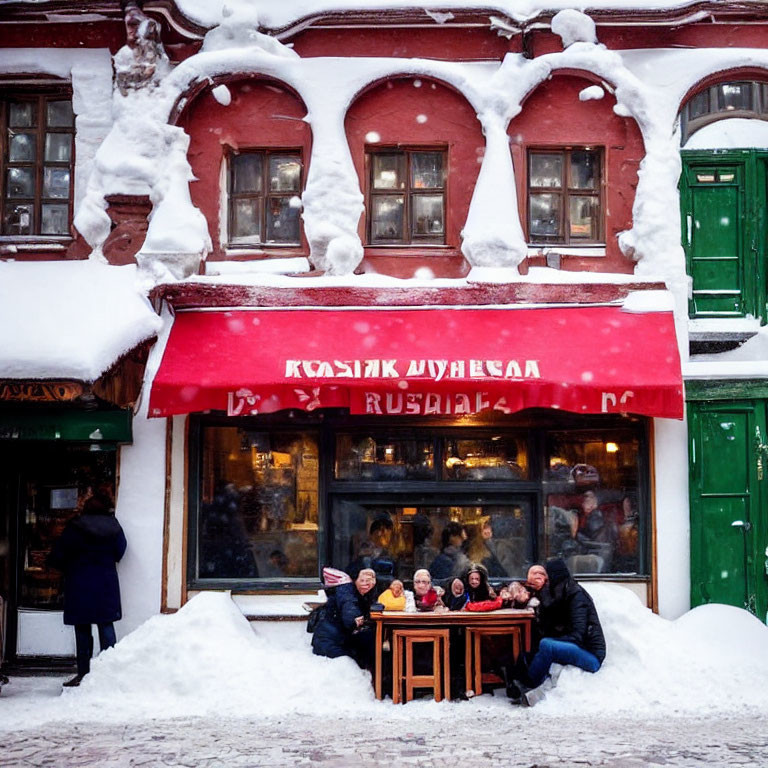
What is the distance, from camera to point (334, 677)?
8.69 m

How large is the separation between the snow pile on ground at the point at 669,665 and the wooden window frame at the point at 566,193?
12.4 ft

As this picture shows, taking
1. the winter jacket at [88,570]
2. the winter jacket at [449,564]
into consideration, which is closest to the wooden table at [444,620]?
the winter jacket at [449,564]

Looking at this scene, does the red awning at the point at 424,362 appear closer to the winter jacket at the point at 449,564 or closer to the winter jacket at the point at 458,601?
the winter jacket at the point at 449,564

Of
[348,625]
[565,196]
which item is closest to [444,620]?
[348,625]

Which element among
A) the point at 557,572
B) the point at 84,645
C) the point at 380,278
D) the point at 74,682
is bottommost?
the point at 74,682

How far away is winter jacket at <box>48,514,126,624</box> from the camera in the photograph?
30.7ft

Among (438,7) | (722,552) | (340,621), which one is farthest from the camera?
(438,7)

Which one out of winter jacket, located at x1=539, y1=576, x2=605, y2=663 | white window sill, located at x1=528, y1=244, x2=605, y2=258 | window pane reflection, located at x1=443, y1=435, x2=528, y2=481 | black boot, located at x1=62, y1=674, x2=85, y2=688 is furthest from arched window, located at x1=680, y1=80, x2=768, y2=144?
black boot, located at x1=62, y1=674, x2=85, y2=688

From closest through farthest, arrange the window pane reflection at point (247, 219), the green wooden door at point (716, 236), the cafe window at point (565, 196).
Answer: the green wooden door at point (716, 236) → the cafe window at point (565, 196) → the window pane reflection at point (247, 219)

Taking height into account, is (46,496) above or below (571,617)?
above

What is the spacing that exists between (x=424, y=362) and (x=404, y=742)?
3.77m

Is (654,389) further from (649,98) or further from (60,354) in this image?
(60,354)

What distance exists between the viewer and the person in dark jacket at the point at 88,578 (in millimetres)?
9375

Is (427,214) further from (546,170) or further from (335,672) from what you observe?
(335,672)
